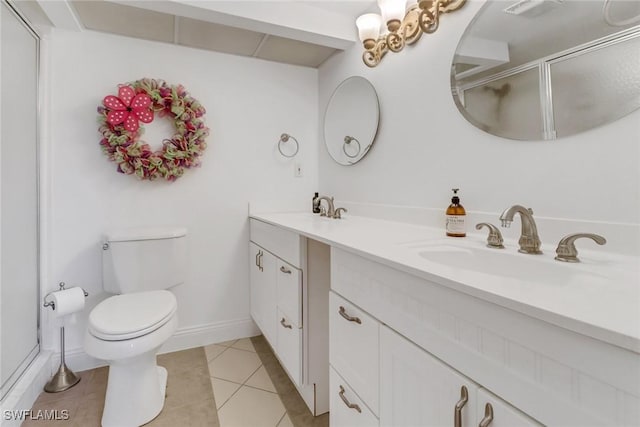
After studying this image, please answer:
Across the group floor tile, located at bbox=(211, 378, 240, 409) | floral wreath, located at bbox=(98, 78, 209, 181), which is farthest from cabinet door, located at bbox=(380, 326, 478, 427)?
floral wreath, located at bbox=(98, 78, 209, 181)

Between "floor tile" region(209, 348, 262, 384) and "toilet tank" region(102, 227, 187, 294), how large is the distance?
1.83 feet

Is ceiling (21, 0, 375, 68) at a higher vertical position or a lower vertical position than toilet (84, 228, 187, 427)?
higher

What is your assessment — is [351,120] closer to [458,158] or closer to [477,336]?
[458,158]

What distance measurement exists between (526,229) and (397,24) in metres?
1.13

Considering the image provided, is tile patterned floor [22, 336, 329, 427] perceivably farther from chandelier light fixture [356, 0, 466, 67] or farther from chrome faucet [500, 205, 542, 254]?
chandelier light fixture [356, 0, 466, 67]

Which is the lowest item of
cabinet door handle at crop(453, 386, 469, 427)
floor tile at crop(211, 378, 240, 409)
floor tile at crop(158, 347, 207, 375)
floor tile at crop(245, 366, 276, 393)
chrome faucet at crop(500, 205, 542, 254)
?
floor tile at crop(211, 378, 240, 409)

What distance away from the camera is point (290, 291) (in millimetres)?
1414

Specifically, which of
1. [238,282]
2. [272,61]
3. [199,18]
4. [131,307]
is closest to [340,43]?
[272,61]

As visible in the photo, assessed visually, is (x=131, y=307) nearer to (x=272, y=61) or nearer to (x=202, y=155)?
(x=202, y=155)

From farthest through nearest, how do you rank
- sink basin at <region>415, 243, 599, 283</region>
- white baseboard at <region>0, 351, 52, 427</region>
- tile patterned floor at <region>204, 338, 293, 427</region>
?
tile patterned floor at <region>204, 338, 293, 427</region>
white baseboard at <region>0, 351, 52, 427</region>
sink basin at <region>415, 243, 599, 283</region>

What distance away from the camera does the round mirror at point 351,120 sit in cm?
177

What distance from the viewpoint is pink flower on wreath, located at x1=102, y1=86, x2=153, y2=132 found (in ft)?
5.64

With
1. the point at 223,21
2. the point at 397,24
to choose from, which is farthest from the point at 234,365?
the point at 397,24

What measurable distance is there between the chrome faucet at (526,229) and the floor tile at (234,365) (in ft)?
4.99
